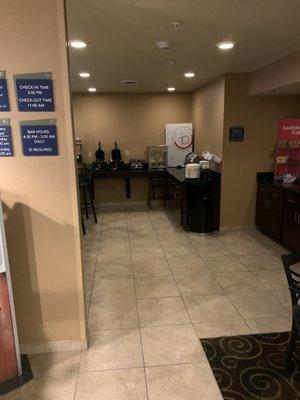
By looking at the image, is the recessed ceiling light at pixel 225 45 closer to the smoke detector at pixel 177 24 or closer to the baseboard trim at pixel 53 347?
the smoke detector at pixel 177 24

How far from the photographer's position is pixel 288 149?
14.6 feet

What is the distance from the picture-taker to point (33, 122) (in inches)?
74.5

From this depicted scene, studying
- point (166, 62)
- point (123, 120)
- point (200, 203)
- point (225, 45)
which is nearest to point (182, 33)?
point (225, 45)

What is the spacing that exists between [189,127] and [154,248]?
3.22 metres

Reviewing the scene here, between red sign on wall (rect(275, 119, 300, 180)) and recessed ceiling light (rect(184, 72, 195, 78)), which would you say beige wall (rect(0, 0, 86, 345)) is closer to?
recessed ceiling light (rect(184, 72, 195, 78))

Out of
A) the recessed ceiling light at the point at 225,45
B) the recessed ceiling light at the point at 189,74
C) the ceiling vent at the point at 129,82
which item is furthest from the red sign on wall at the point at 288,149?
the ceiling vent at the point at 129,82

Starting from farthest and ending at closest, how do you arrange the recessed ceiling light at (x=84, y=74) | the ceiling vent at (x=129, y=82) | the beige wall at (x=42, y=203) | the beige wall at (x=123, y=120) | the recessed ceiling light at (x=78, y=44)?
the beige wall at (x=123, y=120), the ceiling vent at (x=129, y=82), the recessed ceiling light at (x=84, y=74), the recessed ceiling light at (x=78, y=44), the beige wall at (x=42, y=203)

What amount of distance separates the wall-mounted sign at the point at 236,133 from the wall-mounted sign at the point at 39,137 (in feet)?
10.8

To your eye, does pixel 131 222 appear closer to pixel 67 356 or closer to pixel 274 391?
pixel 67 356

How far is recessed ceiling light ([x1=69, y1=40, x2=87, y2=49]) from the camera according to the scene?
8.96 feet

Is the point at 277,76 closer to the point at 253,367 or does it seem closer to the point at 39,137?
the point at 39,137

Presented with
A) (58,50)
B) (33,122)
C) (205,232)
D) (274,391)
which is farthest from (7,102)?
(205,232)

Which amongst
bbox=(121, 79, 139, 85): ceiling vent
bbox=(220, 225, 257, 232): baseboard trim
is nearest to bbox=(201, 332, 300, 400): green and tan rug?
bbox=(220, 225, 257, 232): baseboard trim

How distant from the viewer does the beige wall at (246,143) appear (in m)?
4.50
